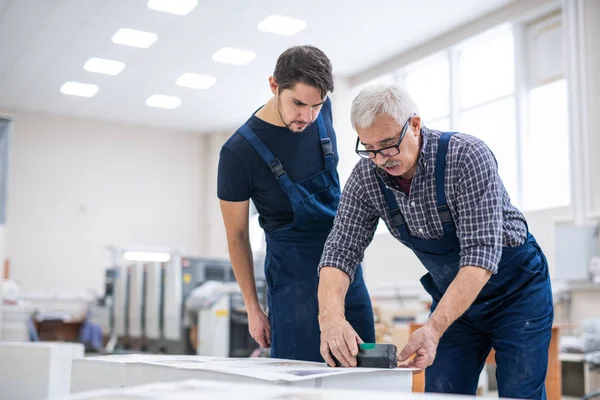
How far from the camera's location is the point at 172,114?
37.3ft

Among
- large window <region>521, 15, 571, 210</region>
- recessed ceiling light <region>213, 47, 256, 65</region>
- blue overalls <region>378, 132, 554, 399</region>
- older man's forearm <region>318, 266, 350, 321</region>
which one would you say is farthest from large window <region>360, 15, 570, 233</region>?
older man's forearm <region>318, 266, 350, 321</region>

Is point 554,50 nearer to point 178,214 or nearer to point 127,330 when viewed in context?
point 127,330

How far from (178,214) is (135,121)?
179 centimetres

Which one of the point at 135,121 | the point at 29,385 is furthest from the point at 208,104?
the point at 29,385

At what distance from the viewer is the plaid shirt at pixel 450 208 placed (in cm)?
150

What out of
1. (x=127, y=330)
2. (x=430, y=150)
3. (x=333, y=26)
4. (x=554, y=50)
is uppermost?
(x=333, y=26)

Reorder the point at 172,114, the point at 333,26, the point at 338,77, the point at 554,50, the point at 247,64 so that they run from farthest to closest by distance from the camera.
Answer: the point at 172,114, the point at 338,77, the point at 247,64, the point at 333,26, the point at 554,50

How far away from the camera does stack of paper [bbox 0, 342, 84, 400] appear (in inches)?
80.5

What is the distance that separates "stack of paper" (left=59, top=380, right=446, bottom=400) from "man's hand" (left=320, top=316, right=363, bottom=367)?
0.54 meters

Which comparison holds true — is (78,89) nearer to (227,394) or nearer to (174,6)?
(174,6)

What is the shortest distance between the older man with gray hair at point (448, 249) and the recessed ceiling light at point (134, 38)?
6737 millimetres

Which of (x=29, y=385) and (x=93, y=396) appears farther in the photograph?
(x=29, y=385)

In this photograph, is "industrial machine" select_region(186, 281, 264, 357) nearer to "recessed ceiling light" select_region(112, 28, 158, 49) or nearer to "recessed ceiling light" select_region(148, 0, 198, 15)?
"recessed ceiling light" select_region(148, 0, 198, 15)

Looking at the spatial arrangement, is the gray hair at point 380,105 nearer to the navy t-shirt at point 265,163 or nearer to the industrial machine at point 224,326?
the navy t-shirt at point 265,163
